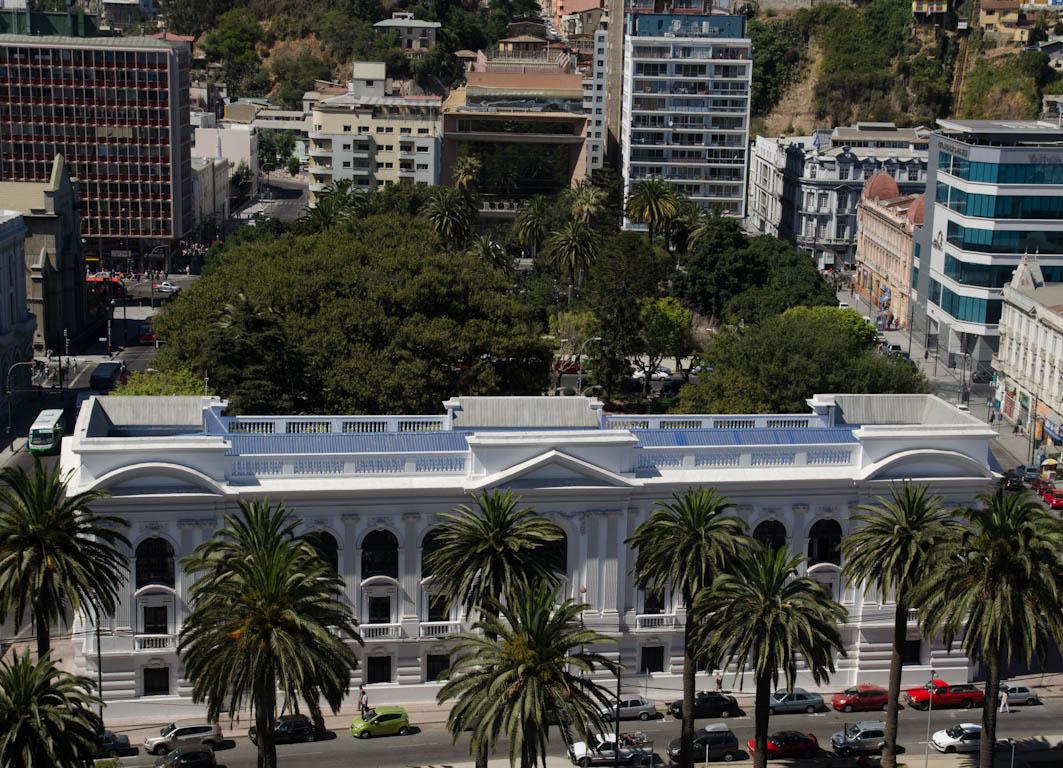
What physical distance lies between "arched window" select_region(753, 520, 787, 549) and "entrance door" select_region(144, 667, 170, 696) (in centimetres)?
2807

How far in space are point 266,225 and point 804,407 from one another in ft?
305

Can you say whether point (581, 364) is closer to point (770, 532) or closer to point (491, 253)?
point (491, 253)

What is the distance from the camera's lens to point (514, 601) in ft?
203

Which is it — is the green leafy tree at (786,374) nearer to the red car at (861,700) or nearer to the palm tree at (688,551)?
the red car at (861,700)

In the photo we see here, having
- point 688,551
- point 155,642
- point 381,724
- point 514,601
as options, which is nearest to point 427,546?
point 381,724

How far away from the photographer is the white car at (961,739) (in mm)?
73188

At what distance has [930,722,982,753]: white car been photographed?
240 ft

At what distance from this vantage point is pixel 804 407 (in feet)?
341

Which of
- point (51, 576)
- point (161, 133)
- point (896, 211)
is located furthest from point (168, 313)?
point (896, 211)

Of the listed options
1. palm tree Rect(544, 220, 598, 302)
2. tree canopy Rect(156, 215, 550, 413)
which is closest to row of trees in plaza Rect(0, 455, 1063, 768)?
tree canopy Rect(156, 215, 550, 413)

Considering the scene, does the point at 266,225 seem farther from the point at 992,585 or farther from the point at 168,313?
the point at 992,585

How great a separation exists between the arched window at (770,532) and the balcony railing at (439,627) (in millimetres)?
14849

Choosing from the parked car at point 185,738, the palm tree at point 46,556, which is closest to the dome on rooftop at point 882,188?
the parked car at point 185,738

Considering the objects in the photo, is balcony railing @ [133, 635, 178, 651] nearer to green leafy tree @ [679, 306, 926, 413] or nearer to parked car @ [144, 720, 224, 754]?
parked car @ [144, 720, 224, 754]
